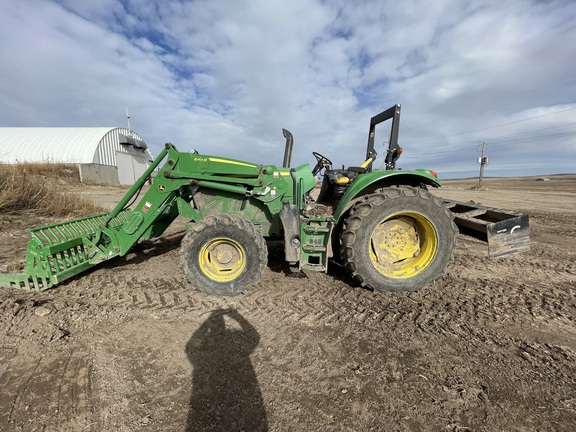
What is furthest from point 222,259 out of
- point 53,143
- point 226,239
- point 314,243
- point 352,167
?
point 53,143

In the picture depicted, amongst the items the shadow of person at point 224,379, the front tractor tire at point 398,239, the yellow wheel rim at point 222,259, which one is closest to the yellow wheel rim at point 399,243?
the front tractor tire at point 398,239

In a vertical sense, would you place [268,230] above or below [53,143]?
below

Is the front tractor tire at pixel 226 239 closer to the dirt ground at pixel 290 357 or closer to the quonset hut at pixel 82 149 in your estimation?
the dirt ground at pixel 290 357

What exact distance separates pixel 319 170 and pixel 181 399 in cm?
378

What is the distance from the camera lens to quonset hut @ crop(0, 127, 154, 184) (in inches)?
883

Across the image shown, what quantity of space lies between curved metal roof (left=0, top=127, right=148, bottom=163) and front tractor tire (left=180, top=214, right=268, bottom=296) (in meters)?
24.6

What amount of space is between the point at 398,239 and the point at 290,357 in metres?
2.07

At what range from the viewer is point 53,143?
80.5 ft

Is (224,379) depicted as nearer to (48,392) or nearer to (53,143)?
(48,392)

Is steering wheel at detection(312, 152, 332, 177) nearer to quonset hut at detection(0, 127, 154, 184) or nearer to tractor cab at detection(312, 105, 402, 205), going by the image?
tractor cab at detection(312, 105, 402, 205)

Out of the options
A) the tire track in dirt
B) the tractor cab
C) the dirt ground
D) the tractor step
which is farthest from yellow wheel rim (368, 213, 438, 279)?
the tire track in dirt

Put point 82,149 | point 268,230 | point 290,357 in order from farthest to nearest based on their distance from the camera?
point 82,149
point 268,230
point 290,357

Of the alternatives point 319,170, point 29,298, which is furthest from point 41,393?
point 319,170

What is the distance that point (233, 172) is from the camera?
3.60 meters
